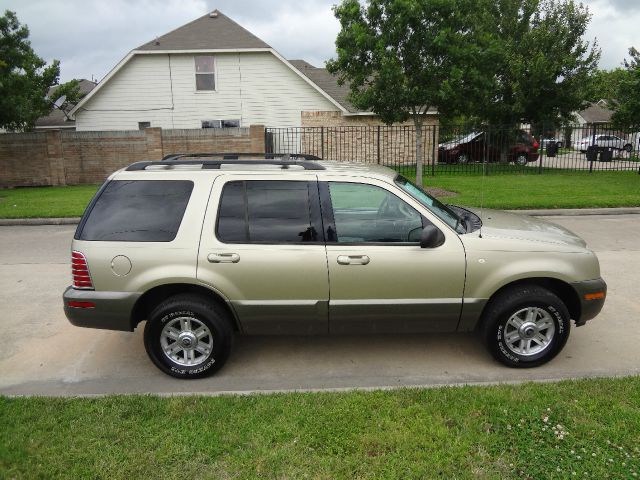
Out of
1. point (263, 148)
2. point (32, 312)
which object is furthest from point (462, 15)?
point (32, 312)

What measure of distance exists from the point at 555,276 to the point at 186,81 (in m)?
22.1

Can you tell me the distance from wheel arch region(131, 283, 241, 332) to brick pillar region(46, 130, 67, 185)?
17061mm

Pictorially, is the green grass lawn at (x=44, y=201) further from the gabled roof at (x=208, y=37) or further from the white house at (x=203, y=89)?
the gabled roof at (x=208, y=37)

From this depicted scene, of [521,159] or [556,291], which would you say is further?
[521,159]

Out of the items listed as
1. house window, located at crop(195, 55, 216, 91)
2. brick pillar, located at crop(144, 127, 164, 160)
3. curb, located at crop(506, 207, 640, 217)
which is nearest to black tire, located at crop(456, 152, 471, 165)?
house window, located at crop(195, 55, 216, 91)

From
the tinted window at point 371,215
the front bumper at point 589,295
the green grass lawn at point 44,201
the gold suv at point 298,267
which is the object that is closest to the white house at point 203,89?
the green grass lawn at point 44,201

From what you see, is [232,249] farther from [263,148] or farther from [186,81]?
[186,81]

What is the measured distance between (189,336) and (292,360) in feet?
3.15

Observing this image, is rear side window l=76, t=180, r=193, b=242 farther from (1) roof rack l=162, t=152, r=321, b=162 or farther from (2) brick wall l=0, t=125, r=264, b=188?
(2) brick wall l=0, t=125, r=264, b=188

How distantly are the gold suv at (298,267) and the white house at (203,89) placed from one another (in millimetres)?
19719

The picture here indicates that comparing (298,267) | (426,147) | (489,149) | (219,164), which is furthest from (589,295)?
(426,147)

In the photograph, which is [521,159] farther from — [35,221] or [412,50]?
[35,221]

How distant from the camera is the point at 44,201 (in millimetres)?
14461

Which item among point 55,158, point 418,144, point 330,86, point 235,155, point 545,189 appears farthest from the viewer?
point 330,86
